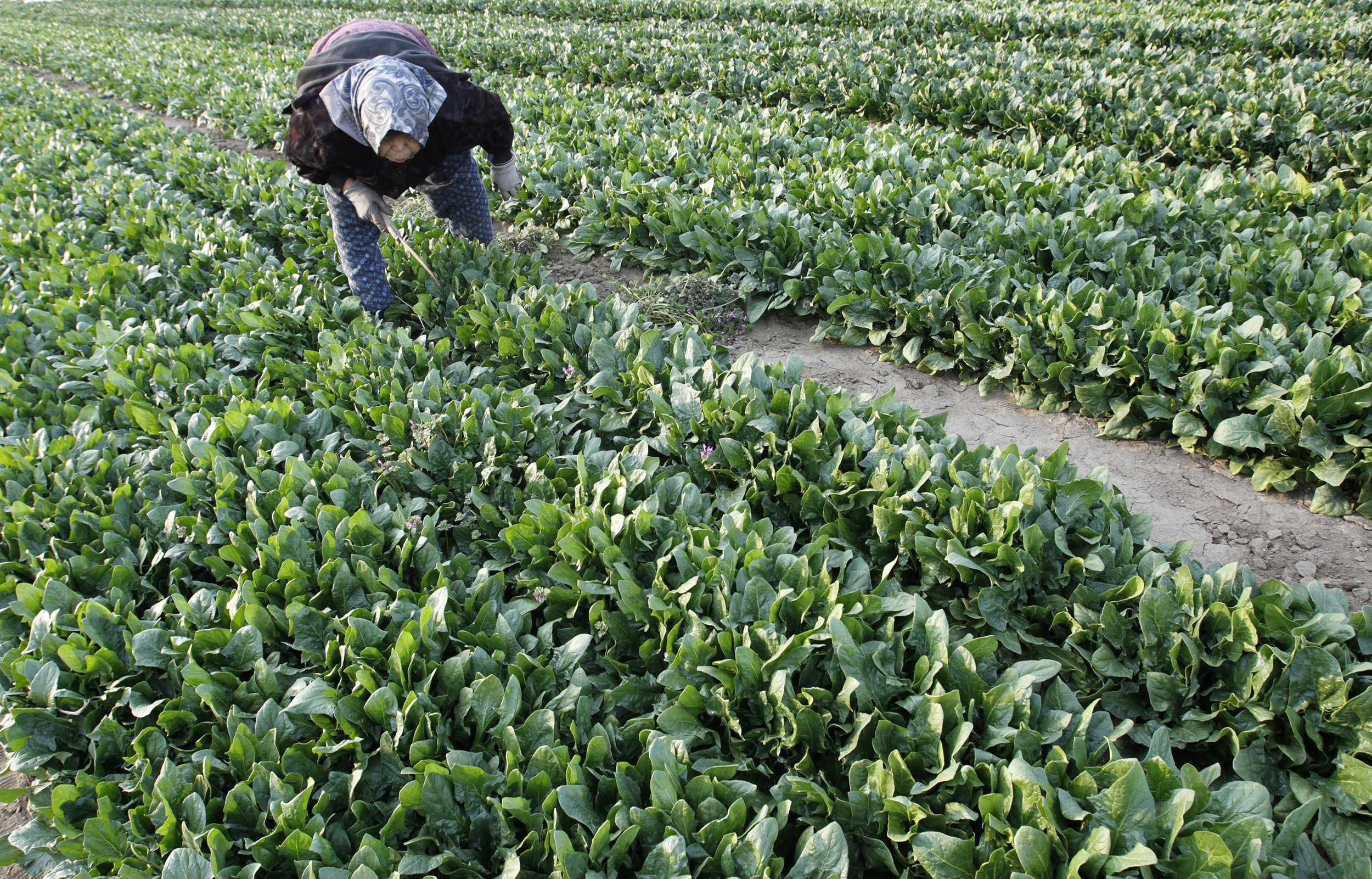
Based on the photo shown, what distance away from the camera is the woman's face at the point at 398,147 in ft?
12.9

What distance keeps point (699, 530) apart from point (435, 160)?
3055mm

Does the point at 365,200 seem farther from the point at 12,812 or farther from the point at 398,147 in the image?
the point at 12,812

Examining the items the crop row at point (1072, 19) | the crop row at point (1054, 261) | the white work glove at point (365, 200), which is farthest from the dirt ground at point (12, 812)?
the crop row at point (1072, 19)

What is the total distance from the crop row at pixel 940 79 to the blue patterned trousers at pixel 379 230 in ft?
16.8

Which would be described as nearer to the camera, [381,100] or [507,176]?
[381,100]

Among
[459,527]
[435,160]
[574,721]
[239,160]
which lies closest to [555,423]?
[459,527]

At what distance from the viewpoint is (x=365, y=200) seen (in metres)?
4.38

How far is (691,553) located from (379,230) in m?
3.56

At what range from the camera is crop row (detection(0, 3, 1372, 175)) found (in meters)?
7.37

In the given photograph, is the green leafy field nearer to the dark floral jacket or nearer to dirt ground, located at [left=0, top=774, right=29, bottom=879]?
dirt ground, located at [left=0, top=774, right=29, bottom=879]

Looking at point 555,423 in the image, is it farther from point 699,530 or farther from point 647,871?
point 647,871

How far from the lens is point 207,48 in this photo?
57.1 ft

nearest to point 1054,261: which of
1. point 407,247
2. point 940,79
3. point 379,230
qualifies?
point 407,247

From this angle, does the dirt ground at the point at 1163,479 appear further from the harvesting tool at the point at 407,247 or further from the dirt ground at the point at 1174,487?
the harvesting tool at the point at 407,247
